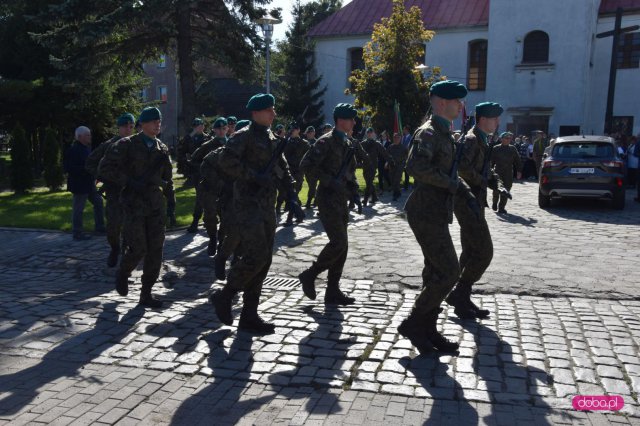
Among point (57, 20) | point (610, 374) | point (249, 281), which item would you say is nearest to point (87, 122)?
point (57, 20)

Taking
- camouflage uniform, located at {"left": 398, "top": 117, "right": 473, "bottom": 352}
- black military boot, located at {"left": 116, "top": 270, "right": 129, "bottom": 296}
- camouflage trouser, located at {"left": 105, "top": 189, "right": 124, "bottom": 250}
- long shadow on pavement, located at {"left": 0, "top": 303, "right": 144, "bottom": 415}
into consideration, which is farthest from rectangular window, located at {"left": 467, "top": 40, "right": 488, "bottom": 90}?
long shadow on pavement, located at {"left": 0, "top": 303, "right": 144, "bottom": 415}

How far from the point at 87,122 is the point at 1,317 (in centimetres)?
2078

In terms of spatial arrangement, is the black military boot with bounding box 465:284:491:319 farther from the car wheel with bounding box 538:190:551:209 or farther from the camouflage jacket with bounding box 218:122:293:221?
the car wheel with bounding box 538:190:551:209

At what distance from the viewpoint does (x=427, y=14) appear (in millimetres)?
38281

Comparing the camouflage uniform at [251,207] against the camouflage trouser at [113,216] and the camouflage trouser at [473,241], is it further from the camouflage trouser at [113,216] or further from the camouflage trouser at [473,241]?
the camouflage trouser at [113,216]

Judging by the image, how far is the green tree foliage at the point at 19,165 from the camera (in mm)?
18188

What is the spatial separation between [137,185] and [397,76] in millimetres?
21087

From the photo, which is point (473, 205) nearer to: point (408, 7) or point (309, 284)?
point (309, 284)

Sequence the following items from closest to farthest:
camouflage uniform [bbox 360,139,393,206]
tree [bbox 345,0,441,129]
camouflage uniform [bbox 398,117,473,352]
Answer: camouflage uniform [bbox 398,117,473,352]
camouflage uniform [bbox 360,139,393,206]
tree [bbox 345,0,441,129]

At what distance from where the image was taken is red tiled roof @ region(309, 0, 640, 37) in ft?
117

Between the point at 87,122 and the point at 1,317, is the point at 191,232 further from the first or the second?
the point at 87,122

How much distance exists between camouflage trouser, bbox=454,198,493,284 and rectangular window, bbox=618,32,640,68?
1269 inches

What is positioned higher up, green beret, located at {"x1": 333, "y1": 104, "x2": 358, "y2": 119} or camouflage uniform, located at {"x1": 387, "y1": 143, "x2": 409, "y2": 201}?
green beret, located at {"x1": 333, "y1": 104, "x2": 358, "y2": 119}

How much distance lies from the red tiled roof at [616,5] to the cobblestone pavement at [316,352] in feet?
96.1
